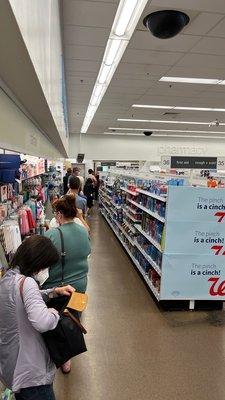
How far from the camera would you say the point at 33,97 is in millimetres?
2611

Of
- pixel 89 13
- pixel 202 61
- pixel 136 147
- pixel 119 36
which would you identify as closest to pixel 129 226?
pixel 202 61

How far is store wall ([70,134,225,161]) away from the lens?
19.6m

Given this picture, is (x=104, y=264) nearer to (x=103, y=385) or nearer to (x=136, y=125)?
(x=103, y=385)

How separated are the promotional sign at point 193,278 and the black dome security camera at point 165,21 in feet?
9.74

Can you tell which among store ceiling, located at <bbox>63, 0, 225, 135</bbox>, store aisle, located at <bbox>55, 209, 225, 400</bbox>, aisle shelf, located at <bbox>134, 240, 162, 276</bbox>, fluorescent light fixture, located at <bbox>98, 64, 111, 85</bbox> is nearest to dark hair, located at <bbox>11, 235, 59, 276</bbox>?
store aisle, located at <bbox>55, 209, 225, 400</bbox>

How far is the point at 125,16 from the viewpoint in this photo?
4570mm

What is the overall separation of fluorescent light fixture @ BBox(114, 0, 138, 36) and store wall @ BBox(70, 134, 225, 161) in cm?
1449

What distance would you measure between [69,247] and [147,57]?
447 cm

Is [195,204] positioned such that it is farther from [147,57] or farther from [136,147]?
[136,147]

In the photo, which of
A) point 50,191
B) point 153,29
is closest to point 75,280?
point 153,29

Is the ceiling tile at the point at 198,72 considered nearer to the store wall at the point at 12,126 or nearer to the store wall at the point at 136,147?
the store wall at the point at 12,126

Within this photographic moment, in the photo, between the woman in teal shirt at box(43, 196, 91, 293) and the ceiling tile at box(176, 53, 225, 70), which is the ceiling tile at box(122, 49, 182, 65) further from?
the woman in teal shirt at box(43, 196, 91, 293)

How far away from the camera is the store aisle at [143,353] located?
121 inches

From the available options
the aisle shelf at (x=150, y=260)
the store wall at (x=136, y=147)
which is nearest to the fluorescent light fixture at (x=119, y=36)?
the aisle shelf at (x=150, y=260)
